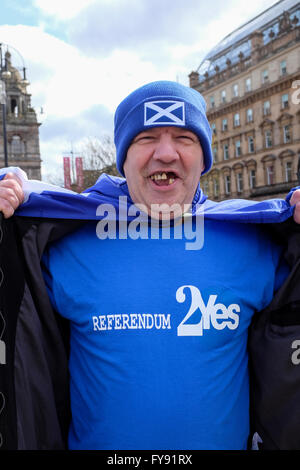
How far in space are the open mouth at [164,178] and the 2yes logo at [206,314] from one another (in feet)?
1.57

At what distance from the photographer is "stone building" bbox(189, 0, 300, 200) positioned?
1673 inches

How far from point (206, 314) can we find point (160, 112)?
94cm

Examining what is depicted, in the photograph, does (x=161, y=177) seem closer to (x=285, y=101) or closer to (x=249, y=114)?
(x=285, y=101)

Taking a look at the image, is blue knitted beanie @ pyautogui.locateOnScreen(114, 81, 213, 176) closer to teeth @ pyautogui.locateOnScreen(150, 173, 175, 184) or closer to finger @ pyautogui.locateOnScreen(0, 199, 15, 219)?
teeth @ pyautogui.locateOnScreen(150, 173, 175, 184)

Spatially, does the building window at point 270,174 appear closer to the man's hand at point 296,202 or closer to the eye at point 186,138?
the man's hand at point 296,202

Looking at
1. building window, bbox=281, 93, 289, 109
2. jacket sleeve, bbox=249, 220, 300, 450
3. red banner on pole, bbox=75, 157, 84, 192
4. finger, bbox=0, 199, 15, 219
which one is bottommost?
jacket sleeve, bbox=249, 220, 300, 450

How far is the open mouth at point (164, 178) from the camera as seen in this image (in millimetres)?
2369

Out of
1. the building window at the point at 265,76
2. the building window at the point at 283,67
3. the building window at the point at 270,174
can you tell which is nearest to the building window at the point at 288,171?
the building window at the point at 270,174

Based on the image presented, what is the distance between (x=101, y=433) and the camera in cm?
226

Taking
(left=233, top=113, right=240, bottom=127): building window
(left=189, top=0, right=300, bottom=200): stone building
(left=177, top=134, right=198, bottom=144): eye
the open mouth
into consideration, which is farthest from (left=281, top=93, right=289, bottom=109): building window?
the open mouth

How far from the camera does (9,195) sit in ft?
7.57

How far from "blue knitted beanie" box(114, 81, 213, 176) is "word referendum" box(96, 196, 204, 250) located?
0.89ft
